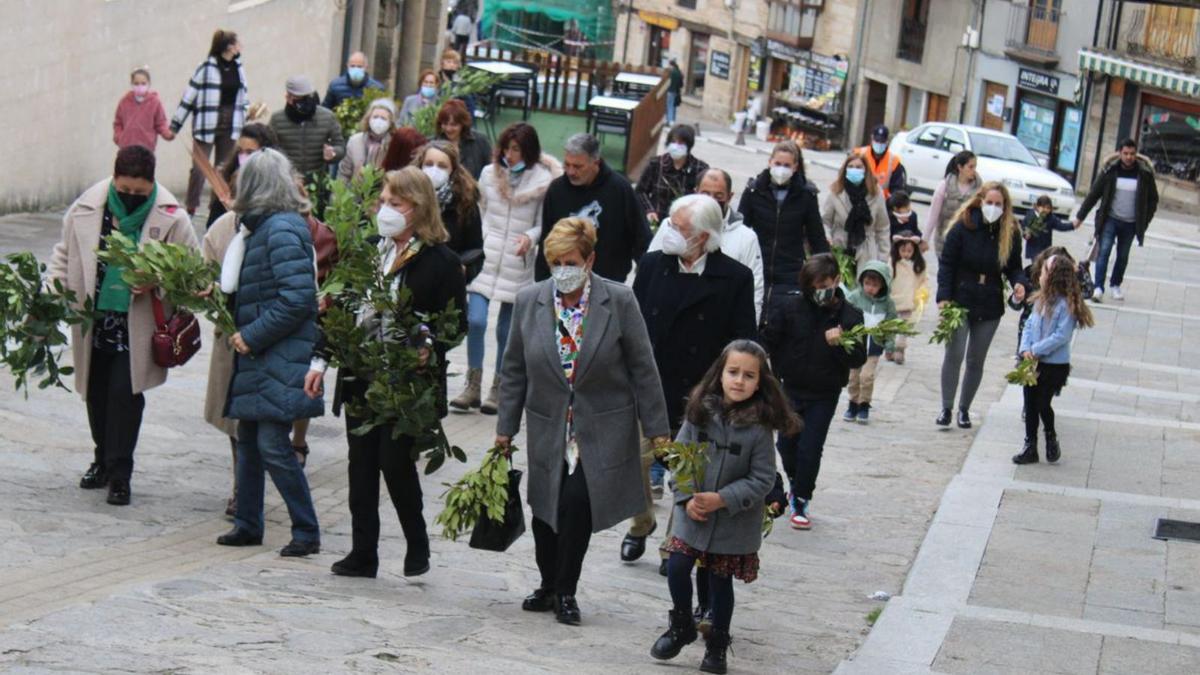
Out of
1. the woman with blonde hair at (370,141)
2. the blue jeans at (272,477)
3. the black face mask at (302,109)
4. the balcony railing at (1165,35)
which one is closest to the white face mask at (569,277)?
the blue jeans at (272,477)

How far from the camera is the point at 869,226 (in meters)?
14.1

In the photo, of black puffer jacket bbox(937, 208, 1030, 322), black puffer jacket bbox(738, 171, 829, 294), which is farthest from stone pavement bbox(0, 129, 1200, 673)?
black puffer jacket bbox(738, 171, 829, 294)

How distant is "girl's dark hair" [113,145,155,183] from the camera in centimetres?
873

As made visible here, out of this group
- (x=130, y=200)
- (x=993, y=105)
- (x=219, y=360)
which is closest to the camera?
(x=130, y=200)

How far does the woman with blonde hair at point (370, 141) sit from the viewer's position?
45.1 ft

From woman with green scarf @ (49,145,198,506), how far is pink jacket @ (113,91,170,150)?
8.28 metres

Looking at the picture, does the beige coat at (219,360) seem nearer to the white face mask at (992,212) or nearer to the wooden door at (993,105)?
the white face mask at (992,212)

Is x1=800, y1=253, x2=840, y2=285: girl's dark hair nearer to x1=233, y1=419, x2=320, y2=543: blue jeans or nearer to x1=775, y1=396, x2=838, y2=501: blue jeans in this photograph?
x1=775, y1=396, x2=838, y2=501: blue jeans

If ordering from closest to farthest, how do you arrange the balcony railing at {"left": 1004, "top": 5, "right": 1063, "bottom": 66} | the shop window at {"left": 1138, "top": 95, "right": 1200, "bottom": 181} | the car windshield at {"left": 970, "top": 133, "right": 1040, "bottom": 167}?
1. the car windshield at {"left": 970, "top": 133, "right": 1040, "bottom": 167}
2. the shop window at {"left": 1138, "top": 95, "right": 1200, "bottom": 181}
3. the balcony railing at {"left": 1004, "top": 5, "right": 1063, "bottom": 66}

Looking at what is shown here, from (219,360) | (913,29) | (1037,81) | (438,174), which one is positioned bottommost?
(219,360)

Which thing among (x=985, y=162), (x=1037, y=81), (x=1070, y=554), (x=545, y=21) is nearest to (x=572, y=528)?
(x=1070, y=554)

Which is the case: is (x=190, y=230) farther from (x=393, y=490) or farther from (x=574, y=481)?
(x=574, y=481)

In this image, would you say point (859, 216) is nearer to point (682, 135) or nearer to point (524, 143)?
point (682, 135)

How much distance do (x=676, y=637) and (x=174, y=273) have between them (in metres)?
2.72
